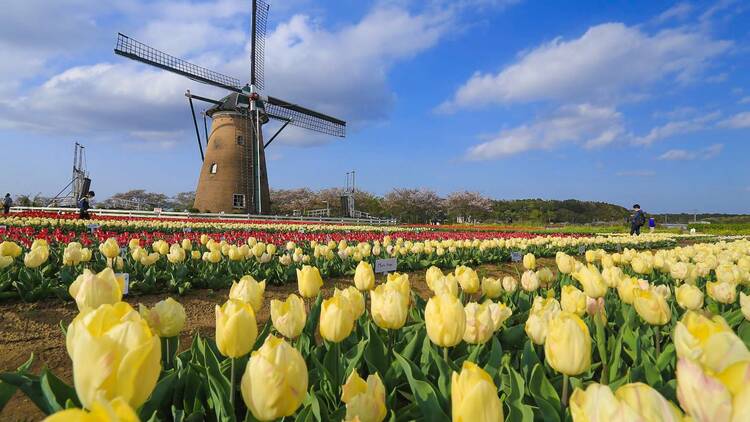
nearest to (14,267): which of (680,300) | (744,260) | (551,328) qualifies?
(551,328)

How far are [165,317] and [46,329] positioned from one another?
2925 mm

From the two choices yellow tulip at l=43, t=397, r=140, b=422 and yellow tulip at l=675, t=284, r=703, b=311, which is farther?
yellow tulip at l=675, t=284, r=703, b=311

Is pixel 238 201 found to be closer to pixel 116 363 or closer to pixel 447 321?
pixel 447 321

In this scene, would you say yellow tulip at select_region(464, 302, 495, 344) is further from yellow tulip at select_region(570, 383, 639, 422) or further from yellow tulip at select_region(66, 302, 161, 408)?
yellow tulip at select_region(66, 302, 161, 408)

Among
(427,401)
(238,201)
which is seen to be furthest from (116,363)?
(238,201)

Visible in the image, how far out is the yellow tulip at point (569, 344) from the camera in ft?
3.96

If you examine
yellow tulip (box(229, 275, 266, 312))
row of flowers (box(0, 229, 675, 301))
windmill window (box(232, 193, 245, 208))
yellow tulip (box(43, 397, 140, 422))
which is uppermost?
windmill window (box(232, 193, 245, 208))

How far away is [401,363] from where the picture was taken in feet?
5.14

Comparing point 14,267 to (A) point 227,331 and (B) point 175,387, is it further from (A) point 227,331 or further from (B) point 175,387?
(A) point 227,331

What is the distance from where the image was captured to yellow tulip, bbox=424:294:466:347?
4.75 feet

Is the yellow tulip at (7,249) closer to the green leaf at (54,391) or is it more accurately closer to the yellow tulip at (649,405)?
the green leaf at (54,391)

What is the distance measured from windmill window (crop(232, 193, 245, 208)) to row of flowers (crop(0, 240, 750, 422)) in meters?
27.2

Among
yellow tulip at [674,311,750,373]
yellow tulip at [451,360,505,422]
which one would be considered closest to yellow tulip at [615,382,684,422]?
yellow tulip at [451,360,505,422]

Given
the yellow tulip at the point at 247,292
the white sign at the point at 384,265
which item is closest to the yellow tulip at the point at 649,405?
the yellow tulip at the point at 247,292
